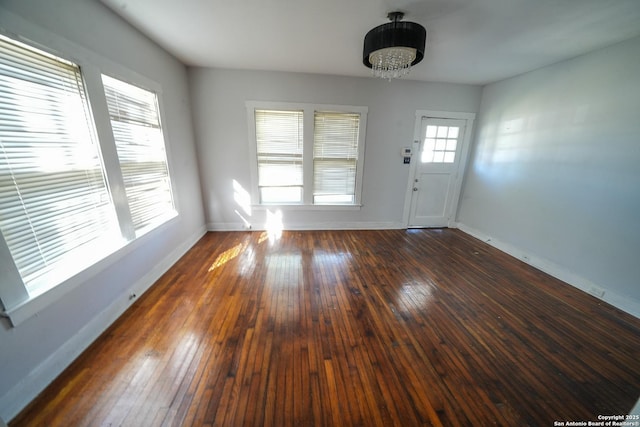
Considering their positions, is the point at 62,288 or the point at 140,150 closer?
the point at 62,288

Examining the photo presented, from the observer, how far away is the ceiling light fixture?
174 centimetres

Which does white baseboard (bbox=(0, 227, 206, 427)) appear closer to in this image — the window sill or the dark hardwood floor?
the dark hardwood floor

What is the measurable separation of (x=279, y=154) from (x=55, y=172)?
2602 mm

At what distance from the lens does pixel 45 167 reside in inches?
55.7

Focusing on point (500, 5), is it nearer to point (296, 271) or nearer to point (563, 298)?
point (563, 298)

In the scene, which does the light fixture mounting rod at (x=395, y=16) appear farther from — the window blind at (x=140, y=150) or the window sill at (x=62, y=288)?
the window sill at (x=62, y=288)

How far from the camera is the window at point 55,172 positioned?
1.24 metres

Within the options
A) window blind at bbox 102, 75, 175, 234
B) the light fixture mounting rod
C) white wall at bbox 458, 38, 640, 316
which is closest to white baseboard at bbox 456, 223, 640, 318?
white wall at bbox 458, 38, 640, 316

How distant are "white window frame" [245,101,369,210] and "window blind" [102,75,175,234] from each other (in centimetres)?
128

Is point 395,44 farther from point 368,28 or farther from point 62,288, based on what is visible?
point 62,288

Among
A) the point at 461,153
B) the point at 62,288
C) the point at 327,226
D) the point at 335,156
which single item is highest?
the point at 461,153

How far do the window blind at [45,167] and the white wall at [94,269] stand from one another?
0.17 m

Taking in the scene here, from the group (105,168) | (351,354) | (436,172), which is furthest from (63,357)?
(436,172)

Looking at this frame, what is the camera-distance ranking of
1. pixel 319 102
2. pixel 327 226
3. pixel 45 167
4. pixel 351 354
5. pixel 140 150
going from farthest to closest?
1. pixel 327 226
2. pixel 319 102
3. pixel 140 150
4. pixel 351 354
5. pixel 45 167
